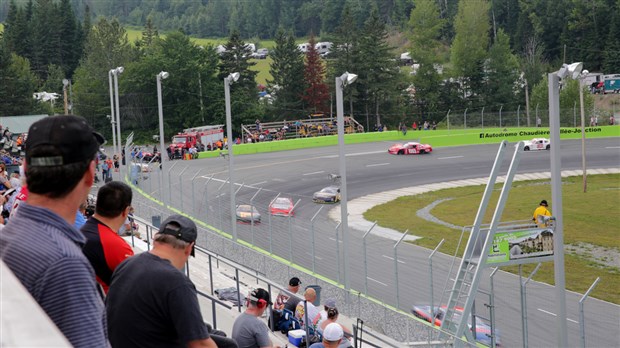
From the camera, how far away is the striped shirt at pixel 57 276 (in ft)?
8.07

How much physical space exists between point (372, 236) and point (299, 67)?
56956 mm

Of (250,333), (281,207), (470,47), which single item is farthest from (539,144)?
(250,333)

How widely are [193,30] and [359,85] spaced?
125m

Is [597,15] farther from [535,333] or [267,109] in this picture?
[535,333]

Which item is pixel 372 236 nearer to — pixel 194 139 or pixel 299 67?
pixel 194 139

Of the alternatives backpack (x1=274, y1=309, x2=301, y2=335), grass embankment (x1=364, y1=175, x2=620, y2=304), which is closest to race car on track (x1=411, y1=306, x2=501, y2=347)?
backpack (x1=274, y1=309, x2=301, y2=335)

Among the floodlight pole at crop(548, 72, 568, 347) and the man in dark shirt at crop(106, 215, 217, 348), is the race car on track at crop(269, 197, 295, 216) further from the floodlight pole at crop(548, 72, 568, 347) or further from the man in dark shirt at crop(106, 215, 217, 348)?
the man in dark shirt at crop(106, 215, 217, 348)

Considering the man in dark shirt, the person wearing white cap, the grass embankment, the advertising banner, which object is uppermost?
the man in dark shirt

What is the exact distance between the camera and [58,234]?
2.57 meters

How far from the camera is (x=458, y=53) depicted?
9044 centimetres

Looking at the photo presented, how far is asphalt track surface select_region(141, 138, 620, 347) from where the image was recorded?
720 inches

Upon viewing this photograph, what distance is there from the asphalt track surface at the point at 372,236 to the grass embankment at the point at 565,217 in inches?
44.0

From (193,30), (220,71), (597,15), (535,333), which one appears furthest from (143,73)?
(193,30)

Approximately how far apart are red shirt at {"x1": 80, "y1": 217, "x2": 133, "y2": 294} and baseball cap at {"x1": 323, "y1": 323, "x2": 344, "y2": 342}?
3.08 m
